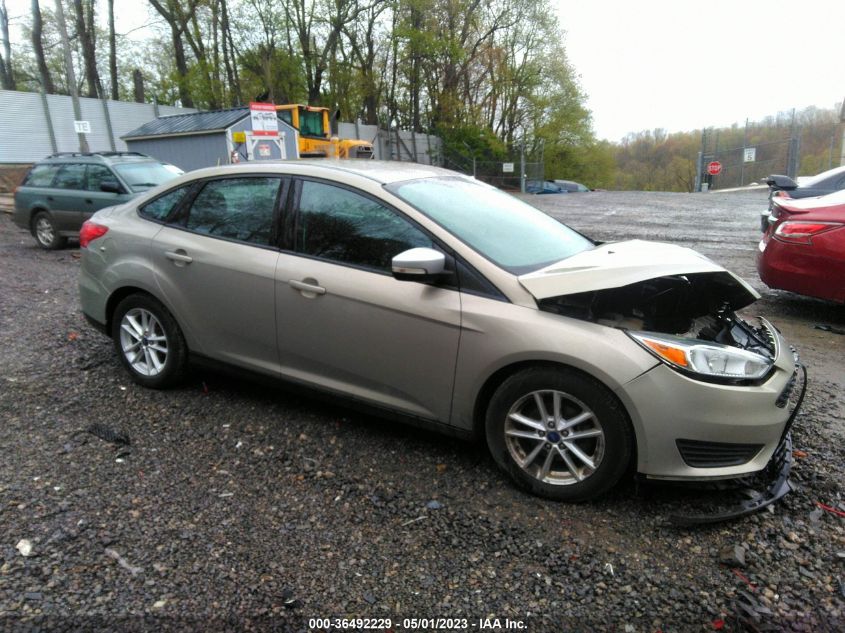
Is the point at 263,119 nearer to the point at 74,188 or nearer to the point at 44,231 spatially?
the point at 74,188

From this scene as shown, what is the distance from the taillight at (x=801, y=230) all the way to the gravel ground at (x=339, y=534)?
2.08 m

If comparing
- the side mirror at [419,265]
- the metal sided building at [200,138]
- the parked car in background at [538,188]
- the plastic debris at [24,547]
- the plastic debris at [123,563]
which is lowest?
the plastic debris at [123,563]

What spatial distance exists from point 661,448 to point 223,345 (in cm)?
261

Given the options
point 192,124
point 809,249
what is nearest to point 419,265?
point 809,249

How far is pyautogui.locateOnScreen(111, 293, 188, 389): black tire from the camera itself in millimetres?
4047

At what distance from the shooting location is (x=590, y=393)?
2.70m

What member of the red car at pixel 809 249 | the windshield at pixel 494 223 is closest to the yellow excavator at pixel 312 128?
the red car at pixel 809 249

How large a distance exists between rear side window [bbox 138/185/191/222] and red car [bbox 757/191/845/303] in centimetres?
527

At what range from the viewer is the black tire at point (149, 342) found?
4.05m

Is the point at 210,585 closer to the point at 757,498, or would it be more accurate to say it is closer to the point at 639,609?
the point at 639,609

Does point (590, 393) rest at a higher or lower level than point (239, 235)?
lower

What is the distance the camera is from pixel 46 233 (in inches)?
445

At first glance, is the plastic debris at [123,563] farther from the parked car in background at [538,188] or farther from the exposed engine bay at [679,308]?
the parked car in background at [538,188]

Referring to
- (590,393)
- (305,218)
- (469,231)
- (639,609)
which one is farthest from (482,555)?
(305,218)
